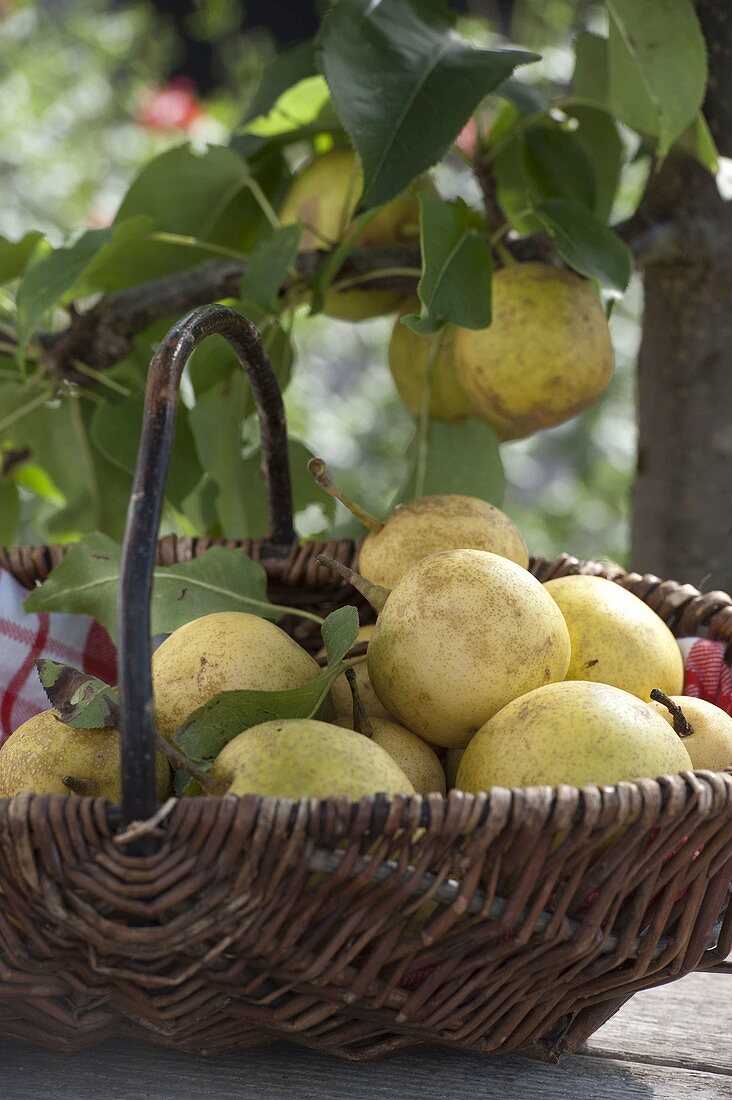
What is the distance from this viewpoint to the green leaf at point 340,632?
586mm

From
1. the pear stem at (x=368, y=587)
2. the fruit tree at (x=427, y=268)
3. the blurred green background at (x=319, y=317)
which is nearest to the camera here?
the pear stem at (x=368, y=587)

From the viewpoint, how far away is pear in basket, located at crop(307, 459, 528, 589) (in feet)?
2.34

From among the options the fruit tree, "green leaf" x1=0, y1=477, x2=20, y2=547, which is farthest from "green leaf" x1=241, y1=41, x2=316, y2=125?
"green leaf" x1=0, y1=477, x2=20, y2=547

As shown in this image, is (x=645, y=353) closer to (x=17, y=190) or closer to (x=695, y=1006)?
(x=695, y=1006)

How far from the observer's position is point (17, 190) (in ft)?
7.60

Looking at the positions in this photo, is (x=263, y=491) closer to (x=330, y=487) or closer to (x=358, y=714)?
(x=330, y=487)

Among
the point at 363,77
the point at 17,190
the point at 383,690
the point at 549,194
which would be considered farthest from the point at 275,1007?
the point at 17,190

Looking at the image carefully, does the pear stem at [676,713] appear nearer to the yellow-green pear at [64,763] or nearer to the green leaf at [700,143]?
the yellow-green pear at [64,763]

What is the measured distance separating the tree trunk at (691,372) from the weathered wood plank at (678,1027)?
47cm

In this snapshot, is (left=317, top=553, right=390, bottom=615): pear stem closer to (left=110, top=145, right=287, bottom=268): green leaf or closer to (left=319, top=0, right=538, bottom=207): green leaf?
(left=319, top=0, right=538, bottom=207): green leaf

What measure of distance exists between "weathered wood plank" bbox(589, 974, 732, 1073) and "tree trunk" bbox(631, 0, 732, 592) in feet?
1.53

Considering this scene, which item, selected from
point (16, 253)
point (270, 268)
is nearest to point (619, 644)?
point (270, 268)

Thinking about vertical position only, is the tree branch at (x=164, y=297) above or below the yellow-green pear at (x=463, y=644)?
above

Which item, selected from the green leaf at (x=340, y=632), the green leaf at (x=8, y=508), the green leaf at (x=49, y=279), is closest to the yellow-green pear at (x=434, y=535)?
the green leaf at (x=340, y=632)
